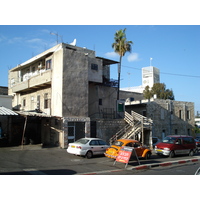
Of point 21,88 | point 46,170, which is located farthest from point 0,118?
point 46,170

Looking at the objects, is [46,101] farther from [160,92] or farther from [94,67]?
[160,92]

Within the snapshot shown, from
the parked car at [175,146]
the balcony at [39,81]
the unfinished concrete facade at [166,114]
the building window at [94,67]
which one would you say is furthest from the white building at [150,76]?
the parked car at [175,146]

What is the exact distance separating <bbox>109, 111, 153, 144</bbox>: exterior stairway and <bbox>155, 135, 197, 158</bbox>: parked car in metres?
5.03

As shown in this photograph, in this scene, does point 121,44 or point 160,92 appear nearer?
point 121,44

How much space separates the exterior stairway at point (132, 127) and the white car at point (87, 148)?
247 inches

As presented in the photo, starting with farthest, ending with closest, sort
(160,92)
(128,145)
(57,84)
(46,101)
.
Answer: (160,92) < (46,101) < (57,84) < (128,145)

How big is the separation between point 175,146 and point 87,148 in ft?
23.9

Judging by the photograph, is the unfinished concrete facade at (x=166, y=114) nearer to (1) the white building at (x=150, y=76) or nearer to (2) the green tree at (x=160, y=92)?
(2) the green tree at (x=160, y=92)

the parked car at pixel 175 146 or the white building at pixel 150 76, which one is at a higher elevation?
the white building at pixel 150 76

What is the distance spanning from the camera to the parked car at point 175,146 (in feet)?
59.4

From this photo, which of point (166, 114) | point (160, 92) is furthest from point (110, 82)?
point (160, 92)

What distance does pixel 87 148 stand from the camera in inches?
639

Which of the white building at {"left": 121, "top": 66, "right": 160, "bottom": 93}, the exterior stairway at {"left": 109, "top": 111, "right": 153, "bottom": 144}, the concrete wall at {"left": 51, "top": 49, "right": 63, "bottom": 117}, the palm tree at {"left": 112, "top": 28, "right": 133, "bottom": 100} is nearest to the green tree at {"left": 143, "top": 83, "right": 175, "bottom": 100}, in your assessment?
the palm tree at {"left": 112, "top": 28, "right": 133, "bottom": 100}

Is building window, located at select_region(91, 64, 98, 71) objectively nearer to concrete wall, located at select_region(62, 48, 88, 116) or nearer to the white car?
concrete wall, located at select_region(62, 48, 88, 116)
